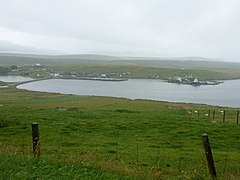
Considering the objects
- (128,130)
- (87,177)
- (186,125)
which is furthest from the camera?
(186,125)

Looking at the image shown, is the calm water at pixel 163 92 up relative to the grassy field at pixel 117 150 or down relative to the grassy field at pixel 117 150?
down

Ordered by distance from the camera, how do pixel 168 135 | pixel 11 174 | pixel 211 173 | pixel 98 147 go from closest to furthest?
1. pixel 11 174
2. pixel 211 173
3. pixel 98 147
4. pixel 168 135

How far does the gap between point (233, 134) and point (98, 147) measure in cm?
1195

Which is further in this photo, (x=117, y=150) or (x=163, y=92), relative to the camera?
(x=163, y=92)

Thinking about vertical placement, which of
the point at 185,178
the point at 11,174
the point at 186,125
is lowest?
the point at 186,125

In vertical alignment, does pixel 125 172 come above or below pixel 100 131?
above

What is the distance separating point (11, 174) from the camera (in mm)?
8531

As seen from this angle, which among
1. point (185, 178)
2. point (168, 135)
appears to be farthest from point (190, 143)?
point (185, 178)

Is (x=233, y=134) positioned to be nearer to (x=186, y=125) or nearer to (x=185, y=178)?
(x=186, y=125)

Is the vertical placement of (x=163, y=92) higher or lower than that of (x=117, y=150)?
lower

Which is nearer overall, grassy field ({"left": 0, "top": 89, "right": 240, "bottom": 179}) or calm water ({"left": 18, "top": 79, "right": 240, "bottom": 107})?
grassy field ({"left": 0, "top": 89, "right": 240, "bottom": 179})

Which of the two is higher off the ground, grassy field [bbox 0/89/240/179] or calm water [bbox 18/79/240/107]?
grassy field [bbox 0/89/240/179]

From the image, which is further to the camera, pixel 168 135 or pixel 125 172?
pixel 168 135

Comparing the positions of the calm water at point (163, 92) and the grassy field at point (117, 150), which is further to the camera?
the calm water at point (163, 92)
